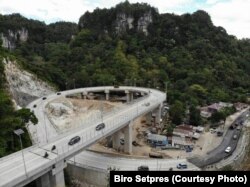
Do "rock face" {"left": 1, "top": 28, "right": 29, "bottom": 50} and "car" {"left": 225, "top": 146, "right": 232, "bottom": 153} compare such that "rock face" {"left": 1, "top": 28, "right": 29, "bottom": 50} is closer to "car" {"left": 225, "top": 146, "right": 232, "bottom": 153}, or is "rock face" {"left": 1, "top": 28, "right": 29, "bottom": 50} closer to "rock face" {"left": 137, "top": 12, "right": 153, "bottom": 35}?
"rock face" {"left": 137, "top": 12, "right": 153, "bottom": 35}

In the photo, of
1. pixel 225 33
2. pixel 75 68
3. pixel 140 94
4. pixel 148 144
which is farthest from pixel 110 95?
pixel 225 33

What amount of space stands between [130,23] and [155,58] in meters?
28.9

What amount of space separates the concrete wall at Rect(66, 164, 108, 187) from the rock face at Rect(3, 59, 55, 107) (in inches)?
1370

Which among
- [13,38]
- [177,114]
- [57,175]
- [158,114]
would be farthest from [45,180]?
[13,38]

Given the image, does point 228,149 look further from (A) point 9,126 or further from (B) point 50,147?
(A) point 9,126

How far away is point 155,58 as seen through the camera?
356 ft

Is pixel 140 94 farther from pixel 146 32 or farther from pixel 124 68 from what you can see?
pixel 146 32

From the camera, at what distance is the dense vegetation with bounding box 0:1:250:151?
9325 cm

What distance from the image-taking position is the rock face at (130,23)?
125 metres

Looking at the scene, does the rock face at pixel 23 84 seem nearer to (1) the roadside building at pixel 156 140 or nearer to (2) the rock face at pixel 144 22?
(1) the roadside building at pixel 156 140

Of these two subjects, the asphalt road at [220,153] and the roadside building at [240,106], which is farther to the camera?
the roadside building at [240,106]

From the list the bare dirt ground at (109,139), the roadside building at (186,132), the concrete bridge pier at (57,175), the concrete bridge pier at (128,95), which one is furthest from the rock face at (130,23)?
the concrete bridge pier at (57,175)

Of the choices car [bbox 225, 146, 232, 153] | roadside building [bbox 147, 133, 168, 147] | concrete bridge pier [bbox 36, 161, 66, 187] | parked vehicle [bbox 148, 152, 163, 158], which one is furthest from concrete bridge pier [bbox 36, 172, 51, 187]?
car [bbox 225, 146, 232, 153]

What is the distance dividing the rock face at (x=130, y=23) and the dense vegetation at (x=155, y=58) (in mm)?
985
